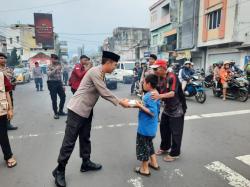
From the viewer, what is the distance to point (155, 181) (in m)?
3.10

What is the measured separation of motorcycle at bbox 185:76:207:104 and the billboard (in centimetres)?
4357

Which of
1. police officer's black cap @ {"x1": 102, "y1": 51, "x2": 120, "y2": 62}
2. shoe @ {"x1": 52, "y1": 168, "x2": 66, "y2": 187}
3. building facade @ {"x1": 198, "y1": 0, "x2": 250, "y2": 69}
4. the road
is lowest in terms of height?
the road

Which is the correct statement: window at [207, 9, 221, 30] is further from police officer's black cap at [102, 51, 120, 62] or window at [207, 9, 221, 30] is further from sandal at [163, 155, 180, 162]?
police officer's black cap at [102, 51, 120, 62]

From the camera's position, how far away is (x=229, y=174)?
3248mm

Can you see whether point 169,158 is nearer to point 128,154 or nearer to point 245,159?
point 128,154

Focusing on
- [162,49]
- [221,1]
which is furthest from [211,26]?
[162,49]

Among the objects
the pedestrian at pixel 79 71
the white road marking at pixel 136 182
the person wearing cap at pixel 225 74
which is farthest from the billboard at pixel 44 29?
the white road marking at pixel 136 182

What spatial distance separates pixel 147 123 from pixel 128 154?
1.15 meters

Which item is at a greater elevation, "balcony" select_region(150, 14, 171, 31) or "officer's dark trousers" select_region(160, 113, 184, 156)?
"balcony" select_region(150, 14, 171, 31)

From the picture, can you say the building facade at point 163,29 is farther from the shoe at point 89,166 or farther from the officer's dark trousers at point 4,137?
the officer's dark trousers at point 4,137

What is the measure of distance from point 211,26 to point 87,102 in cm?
1741

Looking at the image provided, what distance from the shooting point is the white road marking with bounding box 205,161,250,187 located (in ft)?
9.86

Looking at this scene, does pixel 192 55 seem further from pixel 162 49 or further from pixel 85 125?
pixel 85 125

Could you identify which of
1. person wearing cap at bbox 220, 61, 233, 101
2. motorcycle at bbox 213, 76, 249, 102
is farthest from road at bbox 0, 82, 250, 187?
person wearing cap at bbox 220, 61, 233, 101
